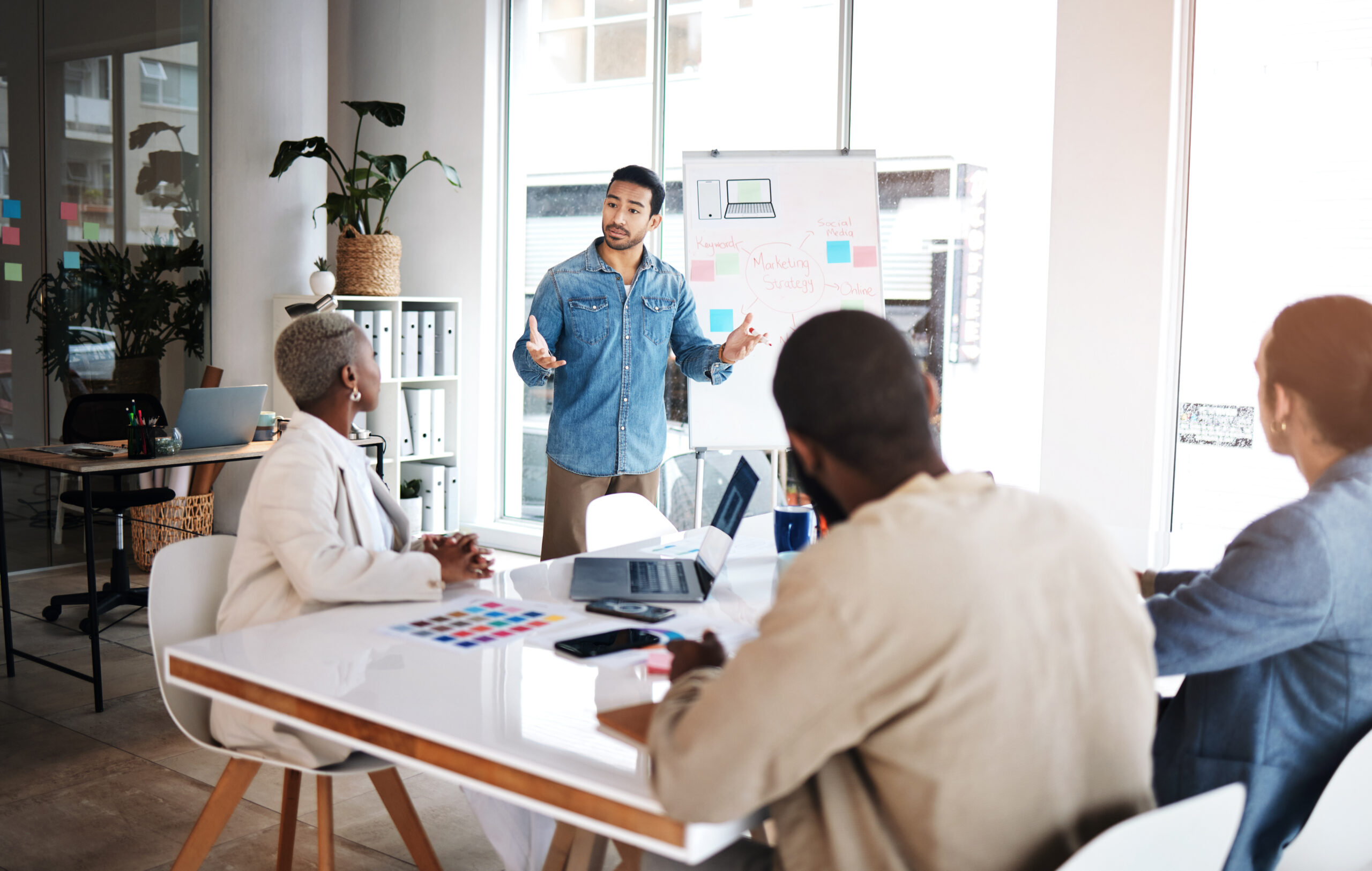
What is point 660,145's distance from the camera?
5816mm

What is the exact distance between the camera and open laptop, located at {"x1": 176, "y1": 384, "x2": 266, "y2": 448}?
A: 420 cm

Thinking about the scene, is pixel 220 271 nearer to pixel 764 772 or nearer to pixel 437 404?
pixel 437 404

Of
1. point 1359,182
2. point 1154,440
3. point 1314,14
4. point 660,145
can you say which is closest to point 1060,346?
point 1154,440

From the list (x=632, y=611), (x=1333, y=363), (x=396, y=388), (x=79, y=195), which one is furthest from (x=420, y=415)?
(x=1333, y=363)

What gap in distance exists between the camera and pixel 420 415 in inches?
235

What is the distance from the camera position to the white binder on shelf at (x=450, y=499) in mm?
6160

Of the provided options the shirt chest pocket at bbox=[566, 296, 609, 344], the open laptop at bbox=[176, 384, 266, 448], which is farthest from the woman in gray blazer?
the open laptop at bbox=[176, 384, 266, 448]

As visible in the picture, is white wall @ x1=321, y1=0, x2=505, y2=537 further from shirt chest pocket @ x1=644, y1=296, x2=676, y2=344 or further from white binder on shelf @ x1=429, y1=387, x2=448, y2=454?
shirt chest pocket @ x1=644, y1=296, x2=676, y2=344

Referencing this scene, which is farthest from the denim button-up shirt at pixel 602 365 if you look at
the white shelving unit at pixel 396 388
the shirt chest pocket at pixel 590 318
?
the white shelving unit at pixel 396 388

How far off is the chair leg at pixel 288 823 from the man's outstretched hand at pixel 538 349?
1609 mm

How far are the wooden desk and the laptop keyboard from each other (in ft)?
5.88

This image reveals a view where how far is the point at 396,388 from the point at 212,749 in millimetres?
3767

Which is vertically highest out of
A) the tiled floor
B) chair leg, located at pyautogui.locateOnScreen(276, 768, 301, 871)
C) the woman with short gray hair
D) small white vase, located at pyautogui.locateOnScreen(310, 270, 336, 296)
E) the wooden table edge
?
small white vase, located at pyautogui.locateOnScreen(310, 270, 336, 296)

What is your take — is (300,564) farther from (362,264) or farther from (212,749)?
(362,264)
